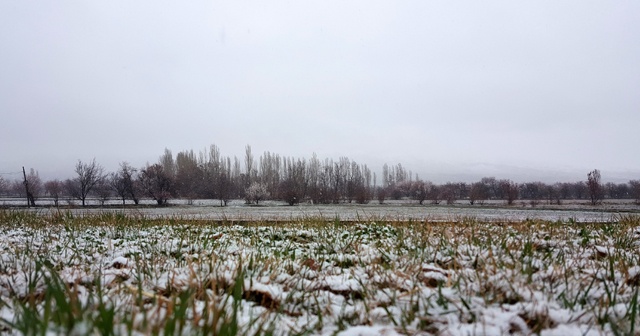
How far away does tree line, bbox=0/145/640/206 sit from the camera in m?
43.8

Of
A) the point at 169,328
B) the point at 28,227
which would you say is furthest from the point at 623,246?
the point at 28,227

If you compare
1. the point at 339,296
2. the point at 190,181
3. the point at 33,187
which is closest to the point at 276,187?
the point at 190,181

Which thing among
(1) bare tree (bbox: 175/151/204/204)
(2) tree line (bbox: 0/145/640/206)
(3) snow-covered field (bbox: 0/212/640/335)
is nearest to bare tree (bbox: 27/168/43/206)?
(2) tree line (bbox: 0/145/640/206)

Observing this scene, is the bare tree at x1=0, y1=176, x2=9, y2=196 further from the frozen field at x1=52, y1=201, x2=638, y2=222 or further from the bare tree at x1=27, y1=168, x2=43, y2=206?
the frozen field at x1=52, y1=201, x2=638, y2=222

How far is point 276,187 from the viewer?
59.5m

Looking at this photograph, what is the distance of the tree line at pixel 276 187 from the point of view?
43.8 metres

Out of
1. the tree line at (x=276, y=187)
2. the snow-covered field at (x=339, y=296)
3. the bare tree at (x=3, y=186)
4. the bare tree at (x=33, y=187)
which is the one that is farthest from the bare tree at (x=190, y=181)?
the snow-covered field at (x=339, y=296)

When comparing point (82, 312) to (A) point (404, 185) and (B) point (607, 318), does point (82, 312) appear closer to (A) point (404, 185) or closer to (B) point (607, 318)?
(B) point (607, 318)

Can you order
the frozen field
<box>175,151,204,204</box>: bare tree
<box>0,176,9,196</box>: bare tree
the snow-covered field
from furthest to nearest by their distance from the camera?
1. <box>0,176,9,196</box>: bare tree
2. <box>175,151,204,204</box>: bare tree
3. the frozen field
4. the snow-covered field

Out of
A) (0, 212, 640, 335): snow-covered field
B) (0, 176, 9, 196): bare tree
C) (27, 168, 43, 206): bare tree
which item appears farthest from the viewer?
(0, 176, 9, 196): bare tree

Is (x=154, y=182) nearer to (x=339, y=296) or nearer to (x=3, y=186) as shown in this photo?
(x=339, y=296)

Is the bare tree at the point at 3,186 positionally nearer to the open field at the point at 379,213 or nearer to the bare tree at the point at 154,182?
the bare tree at the point at 154,182

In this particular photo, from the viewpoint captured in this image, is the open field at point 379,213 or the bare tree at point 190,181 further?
the bare tree at point 190,181

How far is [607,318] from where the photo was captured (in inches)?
85.7
